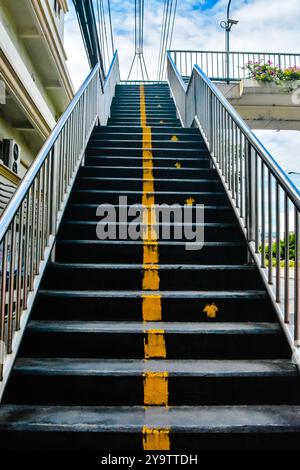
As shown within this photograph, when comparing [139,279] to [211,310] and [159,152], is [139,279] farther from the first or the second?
[159,152]

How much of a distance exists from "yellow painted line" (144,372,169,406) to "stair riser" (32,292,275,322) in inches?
21.3

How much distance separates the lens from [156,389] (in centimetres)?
194

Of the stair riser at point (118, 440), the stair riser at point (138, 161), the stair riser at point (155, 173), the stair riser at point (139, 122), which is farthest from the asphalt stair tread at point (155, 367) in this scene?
the stair riser at point (139, 122)

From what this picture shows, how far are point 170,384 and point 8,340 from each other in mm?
867

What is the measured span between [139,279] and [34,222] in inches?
33.7

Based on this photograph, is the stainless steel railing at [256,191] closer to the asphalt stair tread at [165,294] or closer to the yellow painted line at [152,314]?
the asphalt stair tread at [165,294]

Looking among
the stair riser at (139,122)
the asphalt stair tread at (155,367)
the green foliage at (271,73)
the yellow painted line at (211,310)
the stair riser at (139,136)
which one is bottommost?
the asphalt stair tread at (155,367)

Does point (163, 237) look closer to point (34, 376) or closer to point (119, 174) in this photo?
point (119, 174)

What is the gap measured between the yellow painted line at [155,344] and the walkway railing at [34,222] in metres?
0.72

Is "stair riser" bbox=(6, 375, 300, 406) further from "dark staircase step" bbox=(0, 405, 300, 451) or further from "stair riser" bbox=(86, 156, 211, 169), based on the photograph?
"stair riser" bbox=(86, 156, 211, 169)

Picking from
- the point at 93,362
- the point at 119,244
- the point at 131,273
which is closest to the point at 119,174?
the point at 119,244

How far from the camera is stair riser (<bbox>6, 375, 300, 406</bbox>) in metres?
1.94

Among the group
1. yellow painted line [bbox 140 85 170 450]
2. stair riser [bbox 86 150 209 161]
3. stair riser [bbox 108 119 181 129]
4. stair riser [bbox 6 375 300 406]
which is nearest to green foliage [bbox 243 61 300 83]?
stair riser [bbox 108 119 181 129]

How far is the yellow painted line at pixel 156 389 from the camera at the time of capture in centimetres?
191
